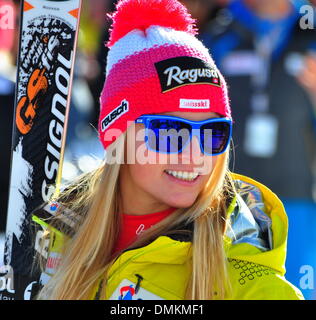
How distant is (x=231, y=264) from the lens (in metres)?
2.60

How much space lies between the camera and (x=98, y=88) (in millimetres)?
7367

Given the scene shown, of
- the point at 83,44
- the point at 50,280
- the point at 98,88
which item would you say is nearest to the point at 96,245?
the point at 50,280

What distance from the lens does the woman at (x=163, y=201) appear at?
2.61m

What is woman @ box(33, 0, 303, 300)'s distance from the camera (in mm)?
2607

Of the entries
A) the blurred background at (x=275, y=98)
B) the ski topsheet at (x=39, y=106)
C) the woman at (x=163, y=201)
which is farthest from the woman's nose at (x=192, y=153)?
the blurred background at (x=275, y=98)

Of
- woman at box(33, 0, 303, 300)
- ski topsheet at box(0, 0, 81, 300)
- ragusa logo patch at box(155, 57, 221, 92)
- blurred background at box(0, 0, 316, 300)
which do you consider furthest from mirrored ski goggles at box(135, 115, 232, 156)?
blurred background at box(0, 0, 316, 300)

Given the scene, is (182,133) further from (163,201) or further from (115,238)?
(115,238)

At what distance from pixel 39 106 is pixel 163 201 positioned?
82 cm

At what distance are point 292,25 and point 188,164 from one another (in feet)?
8.91

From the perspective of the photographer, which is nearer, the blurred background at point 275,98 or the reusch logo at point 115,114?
the reusch logo at point 115,114

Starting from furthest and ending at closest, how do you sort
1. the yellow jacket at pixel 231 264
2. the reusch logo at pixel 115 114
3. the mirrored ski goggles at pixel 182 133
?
the reusch logo at pixel 115 114, the mirrored ski goggles at pixel 182 133, the yellow jacket at pixel 231 264

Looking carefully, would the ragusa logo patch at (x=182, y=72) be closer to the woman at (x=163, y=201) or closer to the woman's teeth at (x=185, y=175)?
the woman at (x=163, y=201)

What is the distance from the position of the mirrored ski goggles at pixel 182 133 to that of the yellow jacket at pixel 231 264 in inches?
9.3

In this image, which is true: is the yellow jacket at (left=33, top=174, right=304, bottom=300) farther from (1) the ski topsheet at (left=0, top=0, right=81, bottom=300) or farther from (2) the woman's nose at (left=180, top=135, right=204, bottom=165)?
(1) the ski topsheet at (left=0, top=0, right=81, bottom=300)
